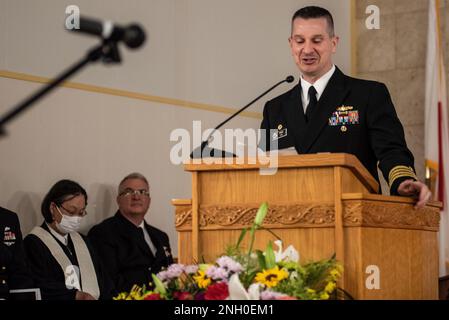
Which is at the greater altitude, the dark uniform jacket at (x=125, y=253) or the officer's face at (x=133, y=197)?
the officer's face at (x=133, y=197)

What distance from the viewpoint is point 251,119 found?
29.9ft

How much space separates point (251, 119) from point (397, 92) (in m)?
1.62

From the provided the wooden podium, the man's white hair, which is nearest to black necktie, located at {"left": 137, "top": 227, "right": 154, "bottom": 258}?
the man's white hair

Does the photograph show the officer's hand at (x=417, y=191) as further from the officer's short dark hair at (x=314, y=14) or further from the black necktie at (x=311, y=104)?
the officer's short dark hair at (x=314, y=14)

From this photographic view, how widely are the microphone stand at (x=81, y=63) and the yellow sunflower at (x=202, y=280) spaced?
1.09 m

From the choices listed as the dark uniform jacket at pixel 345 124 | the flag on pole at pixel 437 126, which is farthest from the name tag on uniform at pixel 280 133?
the flag on pole at pixel 437 126

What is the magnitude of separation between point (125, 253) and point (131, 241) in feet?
0.42

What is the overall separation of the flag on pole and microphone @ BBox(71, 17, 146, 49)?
6666 millimetres

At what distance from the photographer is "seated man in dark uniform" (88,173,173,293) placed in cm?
680

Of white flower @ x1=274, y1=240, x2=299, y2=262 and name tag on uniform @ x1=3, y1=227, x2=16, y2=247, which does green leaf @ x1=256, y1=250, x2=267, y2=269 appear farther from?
name tag on uniform @ x1=3, y1=227, x2=16, y2=247

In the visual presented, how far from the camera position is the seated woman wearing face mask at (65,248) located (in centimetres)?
627

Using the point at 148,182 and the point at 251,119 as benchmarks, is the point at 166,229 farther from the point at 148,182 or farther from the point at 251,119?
the point at 251,119

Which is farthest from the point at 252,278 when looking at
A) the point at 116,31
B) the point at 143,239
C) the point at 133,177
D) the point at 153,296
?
the point at 133,177
